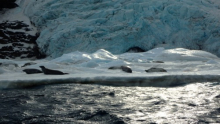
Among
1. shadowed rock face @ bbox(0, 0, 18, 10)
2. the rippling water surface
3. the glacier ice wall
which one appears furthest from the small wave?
shadowed rock face @ bbox(0, 0, 18, 10)

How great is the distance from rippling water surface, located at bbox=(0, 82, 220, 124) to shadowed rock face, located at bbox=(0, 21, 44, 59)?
14.0m

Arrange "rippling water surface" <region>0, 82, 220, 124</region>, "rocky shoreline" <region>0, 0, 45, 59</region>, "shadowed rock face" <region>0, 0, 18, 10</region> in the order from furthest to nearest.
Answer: "shadowed rock face" <region>0, 0, 18, 10</region> → "rocky shoreline" <region>0, 0, 45, 59</region> → "rippling water surface" <region>0, 82, 220, 124</region>

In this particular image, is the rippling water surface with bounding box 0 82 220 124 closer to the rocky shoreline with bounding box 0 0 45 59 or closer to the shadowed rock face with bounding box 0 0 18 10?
the rocky shoreline with bounding box 0 0 45 59

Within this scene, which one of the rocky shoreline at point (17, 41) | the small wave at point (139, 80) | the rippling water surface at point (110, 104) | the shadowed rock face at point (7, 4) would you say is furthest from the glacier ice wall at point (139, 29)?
the rippling water surface at point (110, 104)

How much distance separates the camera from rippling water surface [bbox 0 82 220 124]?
2.96 meters

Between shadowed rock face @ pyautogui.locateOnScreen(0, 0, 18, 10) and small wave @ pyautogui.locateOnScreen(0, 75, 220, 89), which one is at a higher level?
shadowed rock face @ pyautogui.locateOnScreen(0, 0, 18, 10)

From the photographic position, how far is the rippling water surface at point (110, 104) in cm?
296

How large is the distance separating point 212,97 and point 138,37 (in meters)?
12.6

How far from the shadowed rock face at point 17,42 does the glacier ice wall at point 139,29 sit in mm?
1405

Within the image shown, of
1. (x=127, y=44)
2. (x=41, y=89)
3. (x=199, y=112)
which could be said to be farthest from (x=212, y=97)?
(x=127, y=44)

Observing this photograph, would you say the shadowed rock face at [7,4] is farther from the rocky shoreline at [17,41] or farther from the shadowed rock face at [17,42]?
the shadowed rock face at [17,42]

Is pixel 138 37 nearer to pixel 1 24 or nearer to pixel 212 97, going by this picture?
pixel 1 24

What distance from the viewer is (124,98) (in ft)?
12.7

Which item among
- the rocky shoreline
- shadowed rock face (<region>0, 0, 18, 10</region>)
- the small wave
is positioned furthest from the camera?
shadowed rock face (<region>0, 0, 18, 10</region>)
